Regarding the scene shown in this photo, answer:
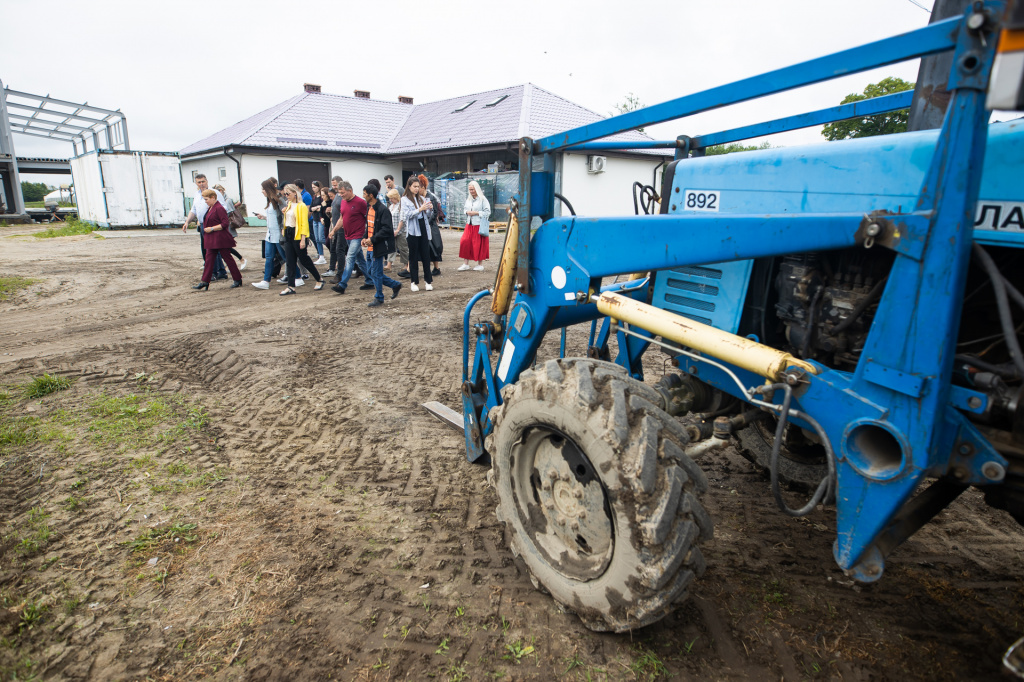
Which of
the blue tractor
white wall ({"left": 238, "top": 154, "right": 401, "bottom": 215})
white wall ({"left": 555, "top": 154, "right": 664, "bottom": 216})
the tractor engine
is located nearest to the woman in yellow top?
the blue tractor

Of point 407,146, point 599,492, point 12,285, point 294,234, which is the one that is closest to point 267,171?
point 407,146

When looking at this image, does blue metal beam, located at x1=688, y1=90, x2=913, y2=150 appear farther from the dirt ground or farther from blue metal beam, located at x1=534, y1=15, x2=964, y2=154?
the dirt ground

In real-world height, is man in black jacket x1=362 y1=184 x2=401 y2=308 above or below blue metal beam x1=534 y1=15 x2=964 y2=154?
below

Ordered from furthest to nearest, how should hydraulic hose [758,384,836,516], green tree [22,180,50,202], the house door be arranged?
green tree [22,180,50,202] → the house door → hydraulic hose [758,384,836,516]

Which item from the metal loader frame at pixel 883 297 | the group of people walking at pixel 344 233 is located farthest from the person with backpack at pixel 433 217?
the metal loader frame at pixel 883 297

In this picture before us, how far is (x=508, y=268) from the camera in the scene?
316cm

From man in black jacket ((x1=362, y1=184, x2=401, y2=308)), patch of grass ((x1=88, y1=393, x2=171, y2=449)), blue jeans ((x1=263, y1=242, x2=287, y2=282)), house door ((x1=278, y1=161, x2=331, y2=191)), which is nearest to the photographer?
patch of grass ((x1=88, y1=393, x2=171, y2=449))

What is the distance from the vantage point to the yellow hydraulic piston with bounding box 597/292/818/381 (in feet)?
6.64

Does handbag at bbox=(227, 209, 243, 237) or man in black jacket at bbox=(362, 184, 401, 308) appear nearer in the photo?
man in black jacket at bbox=(362, 184, 401, 308)

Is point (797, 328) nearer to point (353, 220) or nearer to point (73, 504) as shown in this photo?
point (73, 504)

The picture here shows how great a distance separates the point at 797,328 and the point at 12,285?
11763 mm

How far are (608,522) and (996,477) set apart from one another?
127cm

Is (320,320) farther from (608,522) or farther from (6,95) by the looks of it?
(6,95)

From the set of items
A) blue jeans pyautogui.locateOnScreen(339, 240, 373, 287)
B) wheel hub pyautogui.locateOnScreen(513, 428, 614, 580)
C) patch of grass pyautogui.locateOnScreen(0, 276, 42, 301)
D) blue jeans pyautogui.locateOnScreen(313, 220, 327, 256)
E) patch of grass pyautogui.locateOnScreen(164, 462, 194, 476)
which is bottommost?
patch of grass pyautogui.locateOnScreen(164, 462, 194, 476)
